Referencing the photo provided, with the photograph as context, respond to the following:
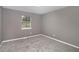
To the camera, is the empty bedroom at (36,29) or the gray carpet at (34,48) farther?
the empty bedroom at (36,29)

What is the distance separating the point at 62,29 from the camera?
12.6 feet

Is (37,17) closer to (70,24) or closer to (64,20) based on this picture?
(64,20)

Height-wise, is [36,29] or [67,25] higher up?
[67,25]

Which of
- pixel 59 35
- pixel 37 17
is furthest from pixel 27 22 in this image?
pixel 59 35

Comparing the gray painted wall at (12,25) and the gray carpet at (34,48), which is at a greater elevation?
the gray painted wall at (12,25)

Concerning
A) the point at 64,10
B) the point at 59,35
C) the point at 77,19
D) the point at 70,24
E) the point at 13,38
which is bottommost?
the point at 13,38

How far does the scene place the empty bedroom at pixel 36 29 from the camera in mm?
2980

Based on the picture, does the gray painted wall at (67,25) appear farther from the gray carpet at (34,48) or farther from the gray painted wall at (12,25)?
the gray painted wall at (12,25)

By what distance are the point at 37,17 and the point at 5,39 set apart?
3.53m

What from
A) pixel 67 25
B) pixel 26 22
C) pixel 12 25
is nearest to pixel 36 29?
pixel 26 22

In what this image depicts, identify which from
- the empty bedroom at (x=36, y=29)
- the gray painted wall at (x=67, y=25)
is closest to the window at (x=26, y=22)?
the empty bedroom at (x=36, y=29)

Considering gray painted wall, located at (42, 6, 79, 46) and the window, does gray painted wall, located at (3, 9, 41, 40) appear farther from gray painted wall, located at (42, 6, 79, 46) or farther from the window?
gray painted wall, located at (42, 6, 79, 46)

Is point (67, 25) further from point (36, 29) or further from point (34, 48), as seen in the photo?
point (36, 29)

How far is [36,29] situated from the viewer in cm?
596
